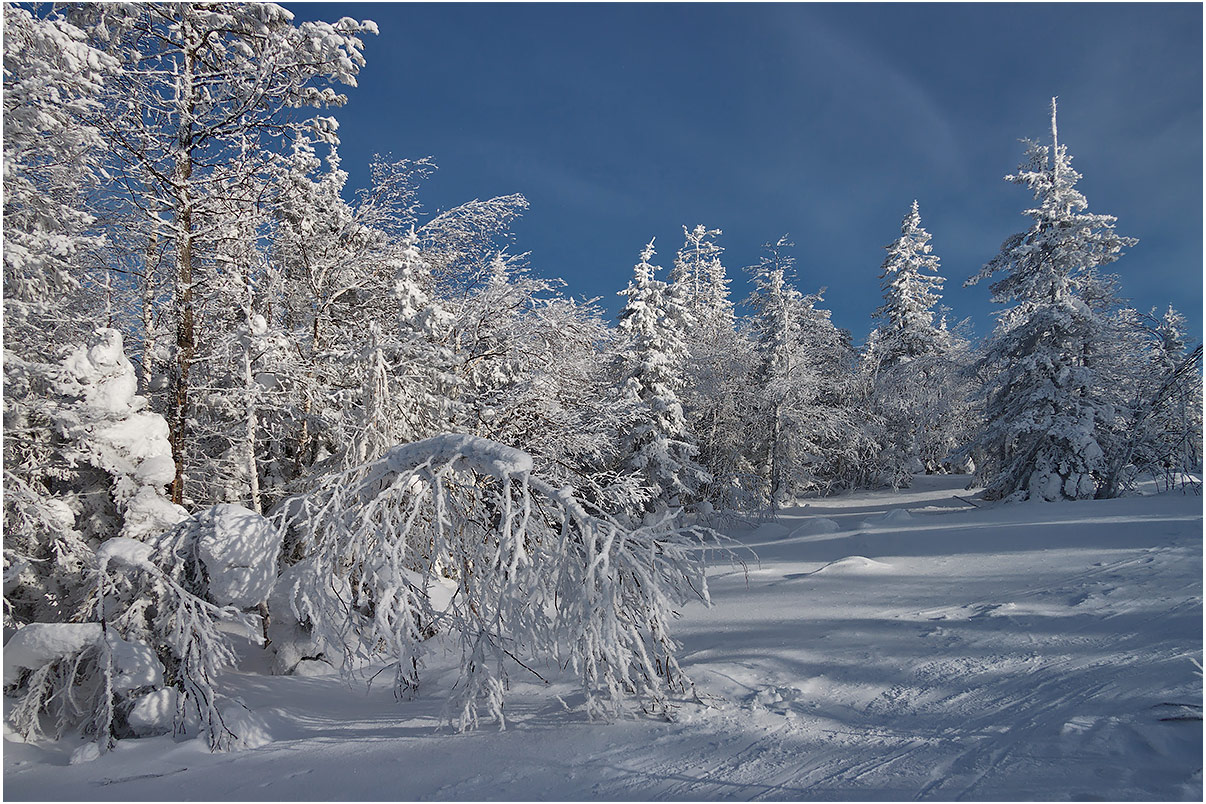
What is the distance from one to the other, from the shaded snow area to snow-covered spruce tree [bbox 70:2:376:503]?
4.48 meters

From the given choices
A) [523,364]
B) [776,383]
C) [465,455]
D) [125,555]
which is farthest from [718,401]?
[125,555]

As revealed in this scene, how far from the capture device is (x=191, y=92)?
300 inches

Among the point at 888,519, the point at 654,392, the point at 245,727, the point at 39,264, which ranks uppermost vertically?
the point at 39,264

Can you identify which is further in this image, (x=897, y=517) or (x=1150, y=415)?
(x=897, y=517)

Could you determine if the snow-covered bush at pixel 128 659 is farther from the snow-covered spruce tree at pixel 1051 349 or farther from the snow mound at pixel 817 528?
the snow-covered spruce tree at pixel 1051 349

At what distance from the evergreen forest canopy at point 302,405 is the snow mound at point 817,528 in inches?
193

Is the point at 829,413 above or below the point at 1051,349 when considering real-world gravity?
below

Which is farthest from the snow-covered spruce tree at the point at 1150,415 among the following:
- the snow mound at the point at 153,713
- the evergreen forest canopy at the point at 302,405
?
the snow mound at the point at 153,713

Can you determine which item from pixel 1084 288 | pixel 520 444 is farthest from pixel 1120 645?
pixel 1084 288

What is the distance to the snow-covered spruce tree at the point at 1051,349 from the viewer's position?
14547mm

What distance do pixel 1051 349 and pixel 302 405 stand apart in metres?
17.4

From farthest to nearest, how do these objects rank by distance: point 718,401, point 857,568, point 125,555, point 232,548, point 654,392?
point 718,401
point 654,392
point 857,568
point 232,548
point 125,555

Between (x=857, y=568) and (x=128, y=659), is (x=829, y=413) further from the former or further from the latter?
(x=128, y=659)

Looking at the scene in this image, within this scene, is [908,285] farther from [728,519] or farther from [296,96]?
[296,96]
